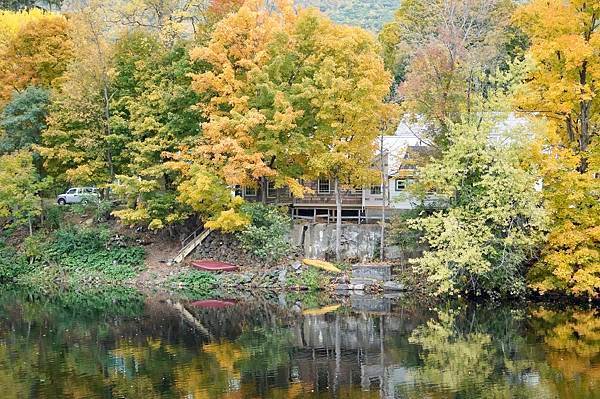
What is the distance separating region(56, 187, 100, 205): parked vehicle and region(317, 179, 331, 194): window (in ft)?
40.4

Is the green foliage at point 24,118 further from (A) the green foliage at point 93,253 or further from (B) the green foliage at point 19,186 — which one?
(A) the green foliage at point 93,253

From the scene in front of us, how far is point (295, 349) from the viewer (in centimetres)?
2366

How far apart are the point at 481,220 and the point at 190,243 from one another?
50.2 ft

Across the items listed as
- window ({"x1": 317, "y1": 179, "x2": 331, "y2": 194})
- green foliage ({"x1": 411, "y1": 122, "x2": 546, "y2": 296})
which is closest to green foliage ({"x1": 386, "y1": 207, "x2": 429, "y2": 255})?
green foliage ({"x1": 411, "y1": 122, "x2": 546, "y2": 296})

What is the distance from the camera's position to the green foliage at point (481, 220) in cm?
2997

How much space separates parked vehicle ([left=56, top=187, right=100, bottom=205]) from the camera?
41.9 metres

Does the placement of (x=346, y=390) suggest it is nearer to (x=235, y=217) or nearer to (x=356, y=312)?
(x=356, y=312)

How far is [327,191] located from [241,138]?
23.3ft

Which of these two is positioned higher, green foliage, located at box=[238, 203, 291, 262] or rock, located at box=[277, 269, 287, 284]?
green foliage, located at box=[238, 203, 291, 262]

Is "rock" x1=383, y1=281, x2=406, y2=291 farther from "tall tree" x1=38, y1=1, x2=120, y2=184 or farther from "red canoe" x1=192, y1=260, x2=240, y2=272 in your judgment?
"tall tree" x1=38, y1=1, x2=120, y2=184

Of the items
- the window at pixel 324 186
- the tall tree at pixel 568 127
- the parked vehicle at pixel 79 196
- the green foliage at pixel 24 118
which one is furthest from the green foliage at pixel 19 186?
the tall tree at pixel 568 127

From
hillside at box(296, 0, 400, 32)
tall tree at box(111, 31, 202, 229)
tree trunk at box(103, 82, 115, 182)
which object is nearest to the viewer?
tall tree at box(111, 31, 202, 229)

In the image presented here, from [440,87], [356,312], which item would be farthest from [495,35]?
[356,312]

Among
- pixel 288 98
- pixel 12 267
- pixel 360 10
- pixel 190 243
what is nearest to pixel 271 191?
pixel 190 243
